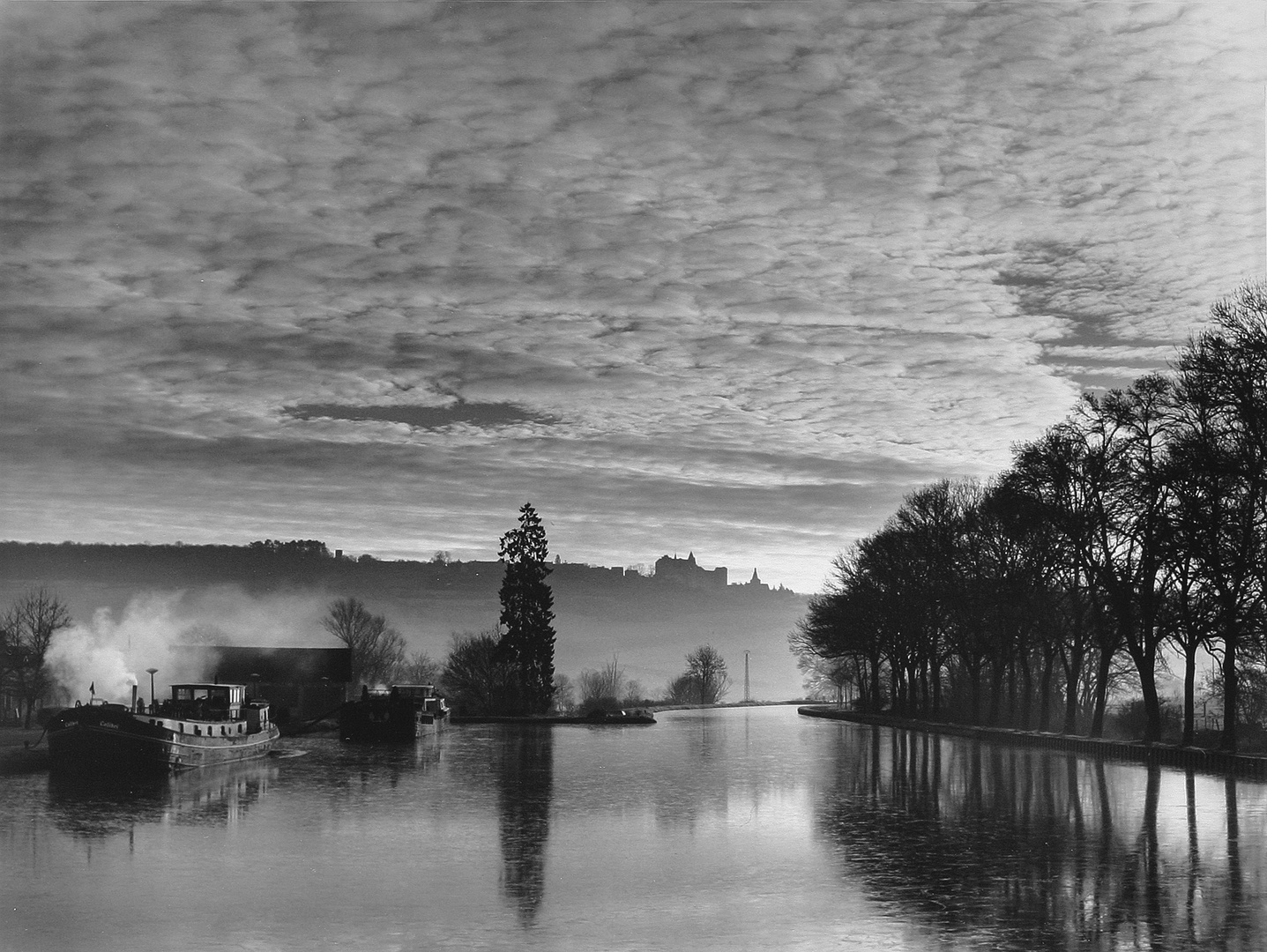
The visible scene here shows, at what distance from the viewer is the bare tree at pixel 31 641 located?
76.1 meters

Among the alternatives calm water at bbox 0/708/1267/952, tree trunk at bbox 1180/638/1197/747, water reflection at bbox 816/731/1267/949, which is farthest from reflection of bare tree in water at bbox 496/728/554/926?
tree trunk at bbox 1180/638/1197/747

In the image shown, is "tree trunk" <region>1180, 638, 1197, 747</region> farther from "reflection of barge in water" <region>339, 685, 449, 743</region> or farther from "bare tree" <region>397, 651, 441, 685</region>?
"bare tree" <region>397, 651, 441, 685</region>

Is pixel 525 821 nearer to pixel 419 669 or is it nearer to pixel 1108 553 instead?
pixel 1108 553

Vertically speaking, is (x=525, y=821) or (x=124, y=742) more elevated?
(x=124, y=742)

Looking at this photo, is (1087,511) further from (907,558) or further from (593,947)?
(593,947)

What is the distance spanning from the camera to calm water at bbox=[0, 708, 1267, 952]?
57.7ft

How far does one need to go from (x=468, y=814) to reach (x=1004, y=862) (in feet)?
46.0

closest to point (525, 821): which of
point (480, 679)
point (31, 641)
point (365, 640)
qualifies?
point (31, 641)

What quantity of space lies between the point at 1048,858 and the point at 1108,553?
35.1 m

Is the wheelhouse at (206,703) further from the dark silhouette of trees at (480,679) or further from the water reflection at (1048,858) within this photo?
the dark silhouette of trees at (480,679)

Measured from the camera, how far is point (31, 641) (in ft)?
285

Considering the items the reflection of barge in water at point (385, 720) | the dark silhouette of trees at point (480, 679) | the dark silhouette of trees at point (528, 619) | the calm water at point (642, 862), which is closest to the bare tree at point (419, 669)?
the dark silhouette of trees at point (480, 679)

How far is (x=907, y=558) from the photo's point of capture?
87.4 m

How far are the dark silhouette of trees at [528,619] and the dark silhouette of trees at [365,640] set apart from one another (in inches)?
2114
